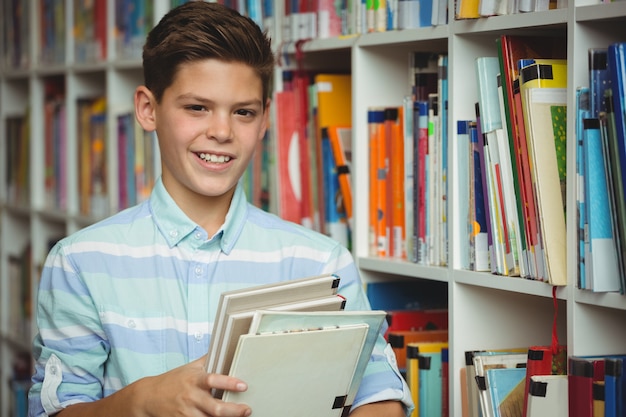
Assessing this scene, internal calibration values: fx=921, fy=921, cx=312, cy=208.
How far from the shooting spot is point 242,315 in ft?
3.83

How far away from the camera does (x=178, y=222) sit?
1.55 m

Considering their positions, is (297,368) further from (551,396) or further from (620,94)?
(620,94)

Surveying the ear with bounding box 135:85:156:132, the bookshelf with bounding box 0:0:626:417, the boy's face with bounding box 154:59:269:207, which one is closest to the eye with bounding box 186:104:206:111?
the boy's face with bounding box 154:59:269:207

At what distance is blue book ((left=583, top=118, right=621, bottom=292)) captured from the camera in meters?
1.28

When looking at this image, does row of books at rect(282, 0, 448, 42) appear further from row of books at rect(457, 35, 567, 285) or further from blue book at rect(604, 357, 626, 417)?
blue book at rect(604, 357, 626, 417)

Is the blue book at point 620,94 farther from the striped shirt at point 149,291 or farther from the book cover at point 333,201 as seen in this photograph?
the book cover at point 333,201

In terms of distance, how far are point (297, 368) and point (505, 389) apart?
439 mm

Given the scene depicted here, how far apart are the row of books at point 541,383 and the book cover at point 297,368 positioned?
0.30 m

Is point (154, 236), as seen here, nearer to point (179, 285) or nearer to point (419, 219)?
point (179, 285)

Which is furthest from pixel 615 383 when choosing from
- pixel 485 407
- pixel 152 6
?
pixel 152 6

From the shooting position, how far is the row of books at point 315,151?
2008 millimetres

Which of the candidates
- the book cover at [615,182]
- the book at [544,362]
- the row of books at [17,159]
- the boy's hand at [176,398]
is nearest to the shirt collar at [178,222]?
the boy's hand at [176,398]

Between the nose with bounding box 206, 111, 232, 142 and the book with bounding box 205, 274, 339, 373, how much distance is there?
380 millimetres

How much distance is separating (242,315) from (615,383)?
0.52 meters
